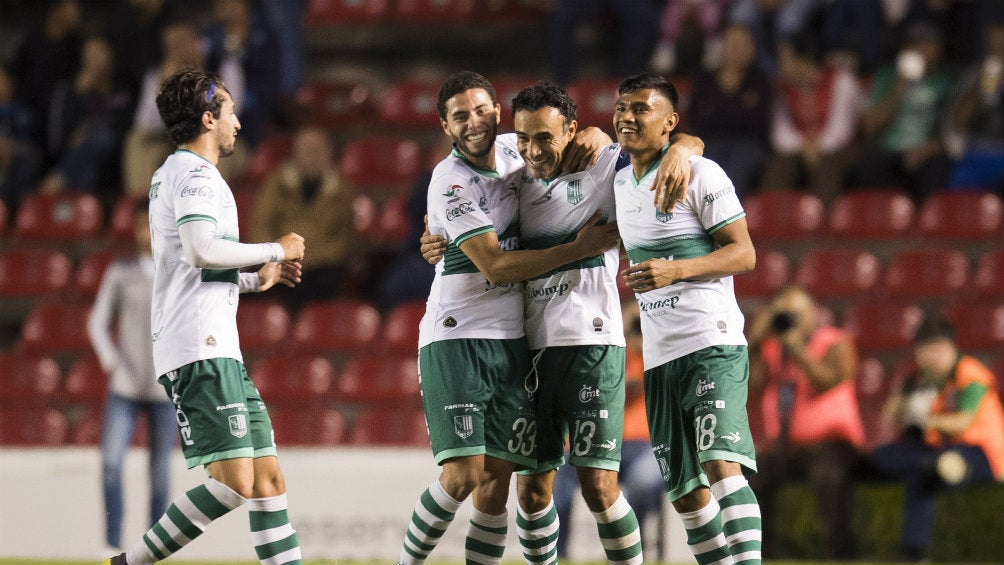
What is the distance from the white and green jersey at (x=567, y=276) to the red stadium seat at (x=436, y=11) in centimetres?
940

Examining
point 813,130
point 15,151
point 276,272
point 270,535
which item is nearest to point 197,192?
point 276,272

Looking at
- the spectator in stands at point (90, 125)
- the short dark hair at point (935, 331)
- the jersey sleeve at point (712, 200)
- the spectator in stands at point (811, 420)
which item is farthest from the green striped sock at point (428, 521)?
the spectator in stands at point (90, 125)

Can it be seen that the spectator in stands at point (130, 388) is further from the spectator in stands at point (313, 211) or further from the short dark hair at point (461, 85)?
the short dark hair at point (461, 85)

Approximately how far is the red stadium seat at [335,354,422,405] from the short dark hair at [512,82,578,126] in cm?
552

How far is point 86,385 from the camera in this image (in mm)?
11461

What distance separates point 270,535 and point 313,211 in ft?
21.7

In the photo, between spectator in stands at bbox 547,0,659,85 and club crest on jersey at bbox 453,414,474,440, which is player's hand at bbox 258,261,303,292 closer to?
club crest on jersey at bbox 453,414,474,440

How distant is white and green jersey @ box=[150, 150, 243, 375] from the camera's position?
5246 millimetres

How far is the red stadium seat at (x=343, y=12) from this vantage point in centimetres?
1502

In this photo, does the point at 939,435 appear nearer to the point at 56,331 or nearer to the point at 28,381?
the point at 28,381

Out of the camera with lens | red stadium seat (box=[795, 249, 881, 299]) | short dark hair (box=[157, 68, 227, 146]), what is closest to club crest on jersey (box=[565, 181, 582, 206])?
short dark hair (box=[157, 68, 227, 146])

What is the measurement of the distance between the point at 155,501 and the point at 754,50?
6657 millimetres

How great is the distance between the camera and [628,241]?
558 cm

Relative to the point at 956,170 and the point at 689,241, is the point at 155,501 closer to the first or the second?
the point at 689,241
